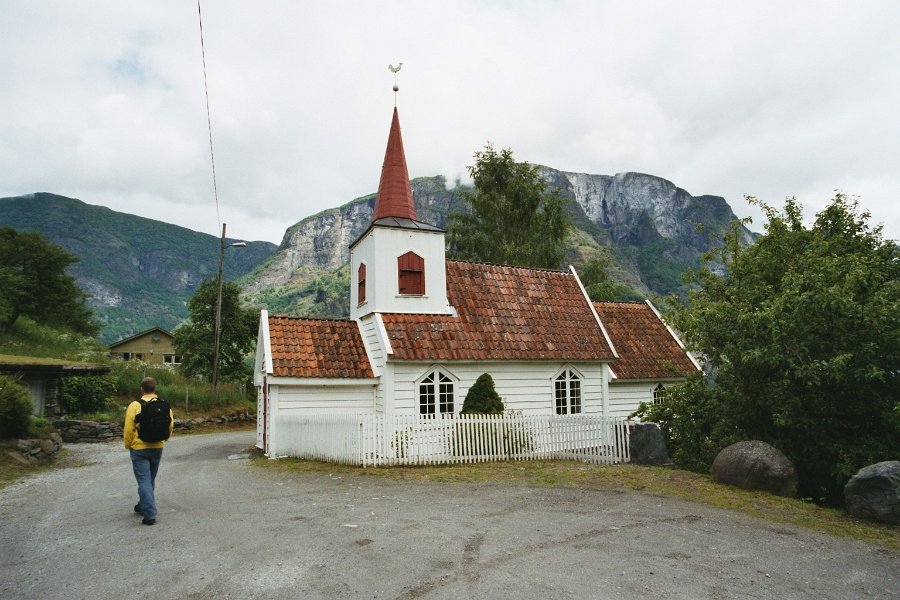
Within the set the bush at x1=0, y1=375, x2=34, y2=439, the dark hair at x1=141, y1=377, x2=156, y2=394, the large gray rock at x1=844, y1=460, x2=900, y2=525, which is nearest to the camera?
the dark hair at x1=141, y1=377, x2=156, y2=394

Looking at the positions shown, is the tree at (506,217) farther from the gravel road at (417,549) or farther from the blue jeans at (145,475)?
the blue jeans at (145,475)

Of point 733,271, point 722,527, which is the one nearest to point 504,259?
point 733,271

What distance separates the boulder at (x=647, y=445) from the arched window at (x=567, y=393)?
4.57 meters

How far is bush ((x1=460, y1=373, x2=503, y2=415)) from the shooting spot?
665 inches

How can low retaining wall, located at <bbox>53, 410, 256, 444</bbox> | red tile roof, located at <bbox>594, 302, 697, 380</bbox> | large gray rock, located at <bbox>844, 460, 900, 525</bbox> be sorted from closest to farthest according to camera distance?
large gray rock, located at <bbox>844, 460, 900, 525</bbox>, red tile roof, located at <bbox>594, 302, 697, 380</bbox>, low retaining wall, located at <bbox>53, 410, 256, 444</bbox>

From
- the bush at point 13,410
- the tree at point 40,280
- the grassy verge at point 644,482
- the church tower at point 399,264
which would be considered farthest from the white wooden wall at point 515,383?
the tree at point 40,280

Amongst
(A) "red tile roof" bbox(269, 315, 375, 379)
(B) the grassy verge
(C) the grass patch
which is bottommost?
(B) the grassy verge

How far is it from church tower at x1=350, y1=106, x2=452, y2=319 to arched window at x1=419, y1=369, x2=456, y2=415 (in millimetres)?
2384

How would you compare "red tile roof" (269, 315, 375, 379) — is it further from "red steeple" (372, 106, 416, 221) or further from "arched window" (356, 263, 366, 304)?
"red steeple" (372, 106, 416, 221)

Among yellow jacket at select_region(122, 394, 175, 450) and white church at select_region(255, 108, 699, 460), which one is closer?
yellow jacket at select_region(122, 394, 175, 450)

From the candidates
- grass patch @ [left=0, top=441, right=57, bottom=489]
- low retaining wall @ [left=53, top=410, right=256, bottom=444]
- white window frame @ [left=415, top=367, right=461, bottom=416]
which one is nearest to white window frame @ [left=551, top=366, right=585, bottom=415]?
white window frame @ [left=415, top=367, right=461, bottom=416]

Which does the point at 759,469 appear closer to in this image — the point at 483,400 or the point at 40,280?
the point at 483,400

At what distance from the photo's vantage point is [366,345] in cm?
1867

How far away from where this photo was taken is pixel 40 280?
50719 millimetres
